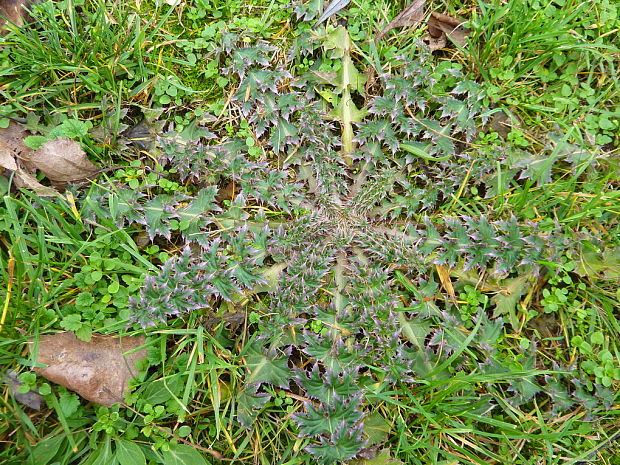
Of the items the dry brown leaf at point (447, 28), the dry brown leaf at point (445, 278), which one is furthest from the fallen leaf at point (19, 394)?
the dry brown leaf at point (447, 28)

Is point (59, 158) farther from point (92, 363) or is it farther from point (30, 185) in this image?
point (92, 363)

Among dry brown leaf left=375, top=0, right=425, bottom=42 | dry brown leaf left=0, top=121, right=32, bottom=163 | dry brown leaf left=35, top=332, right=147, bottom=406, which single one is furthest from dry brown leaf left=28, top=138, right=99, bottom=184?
dry brown leaf left=375, top=0, right=425, bottom=42

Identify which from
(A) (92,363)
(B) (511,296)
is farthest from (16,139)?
(B) (511,296)

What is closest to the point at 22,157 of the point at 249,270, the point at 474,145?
the point at 249,270

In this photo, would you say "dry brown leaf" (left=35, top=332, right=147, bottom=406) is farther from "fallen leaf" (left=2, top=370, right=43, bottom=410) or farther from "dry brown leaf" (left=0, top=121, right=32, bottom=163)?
"dry brown leaf" (left=0, top=121, right=32, bottom=163)

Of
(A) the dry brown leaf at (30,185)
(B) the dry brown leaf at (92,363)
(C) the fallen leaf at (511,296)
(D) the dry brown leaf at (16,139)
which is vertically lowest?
(B) the dry brown leaf at (92,363)

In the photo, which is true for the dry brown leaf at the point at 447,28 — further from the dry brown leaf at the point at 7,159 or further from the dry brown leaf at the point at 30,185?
the dry brown leaf at the point at 7,159
